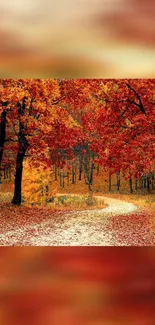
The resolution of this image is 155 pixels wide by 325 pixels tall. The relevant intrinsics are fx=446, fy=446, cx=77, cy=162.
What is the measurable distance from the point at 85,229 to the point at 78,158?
0.88 meters

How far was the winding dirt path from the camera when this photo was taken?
4.96m

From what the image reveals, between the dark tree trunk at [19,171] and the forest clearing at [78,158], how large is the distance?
1cm

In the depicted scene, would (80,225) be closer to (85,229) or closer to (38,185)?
(85,229)

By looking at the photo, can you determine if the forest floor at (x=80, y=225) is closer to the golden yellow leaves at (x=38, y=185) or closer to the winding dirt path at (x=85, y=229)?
the winding dirt path at (x=85, y=229)

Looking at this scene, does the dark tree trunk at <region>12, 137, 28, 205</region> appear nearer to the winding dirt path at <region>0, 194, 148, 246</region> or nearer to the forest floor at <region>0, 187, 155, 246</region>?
the forest floor at <region>0, 187, 155, 246</region>

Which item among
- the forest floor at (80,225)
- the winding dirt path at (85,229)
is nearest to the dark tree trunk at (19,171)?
the forest floor at (80,225)

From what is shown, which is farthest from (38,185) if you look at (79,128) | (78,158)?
(79,128)
